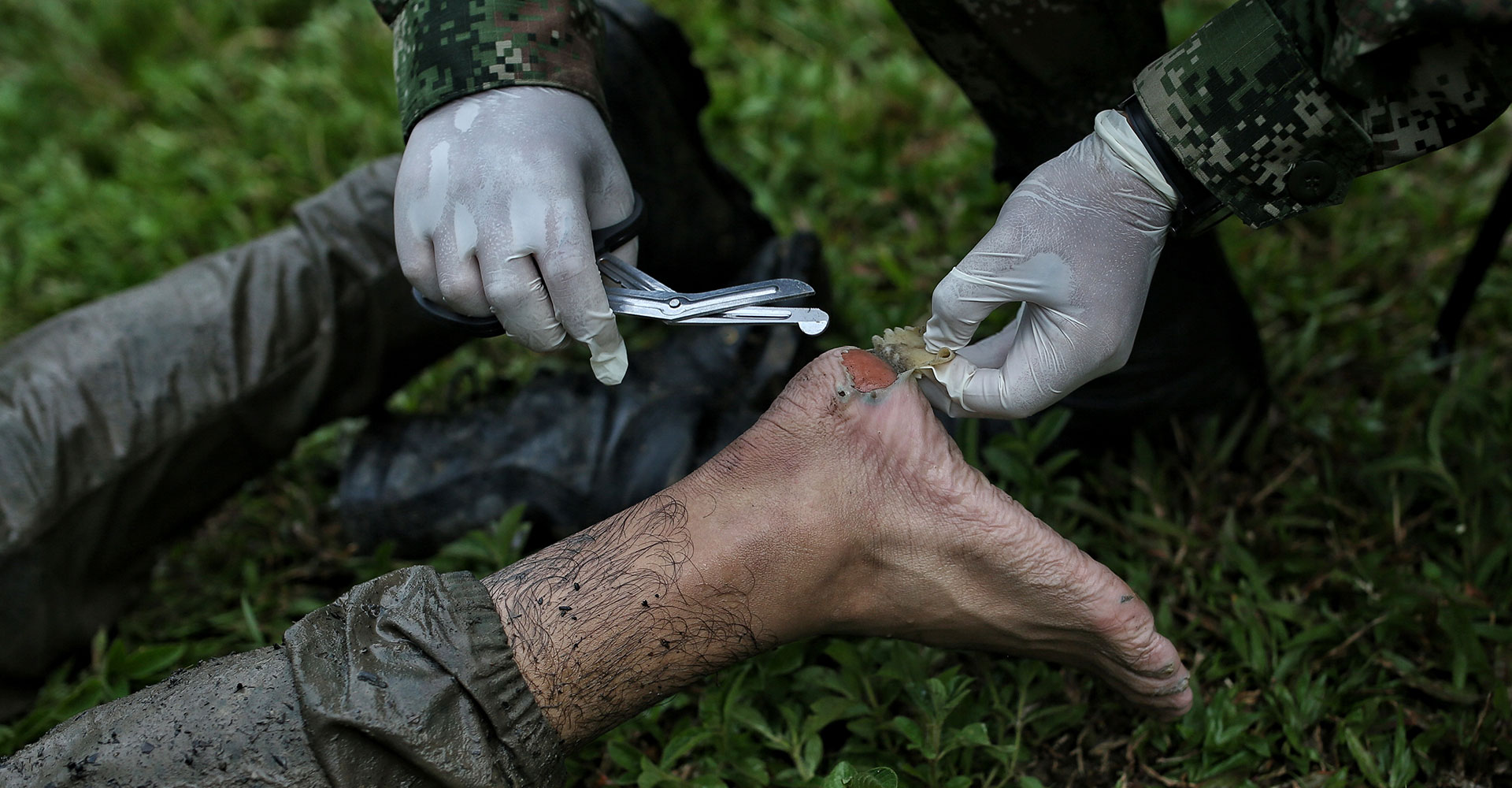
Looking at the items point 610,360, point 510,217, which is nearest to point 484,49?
point 510,217

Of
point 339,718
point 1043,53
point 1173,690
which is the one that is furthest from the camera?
point 1043,53

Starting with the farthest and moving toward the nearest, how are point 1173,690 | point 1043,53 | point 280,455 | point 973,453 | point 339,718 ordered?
point 280,455 → point 973,453 → point 1043,53 → point 1173,690 → point 339,718

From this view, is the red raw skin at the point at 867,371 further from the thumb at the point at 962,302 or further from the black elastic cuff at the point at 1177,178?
the black elastic cuff at the point at 1177,178

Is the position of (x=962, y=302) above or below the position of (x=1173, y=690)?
above

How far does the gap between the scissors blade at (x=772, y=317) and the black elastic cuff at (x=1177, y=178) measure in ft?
1.62

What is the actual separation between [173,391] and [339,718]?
A: 101 centimetres

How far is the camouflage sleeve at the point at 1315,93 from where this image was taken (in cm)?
116

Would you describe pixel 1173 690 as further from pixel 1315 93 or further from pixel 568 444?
pixel 568 444

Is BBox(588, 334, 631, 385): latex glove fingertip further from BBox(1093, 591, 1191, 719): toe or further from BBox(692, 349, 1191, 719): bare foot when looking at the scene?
BBox(1093, 591, 1191, 719): toe

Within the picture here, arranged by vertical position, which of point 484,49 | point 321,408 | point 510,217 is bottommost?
point 321,408

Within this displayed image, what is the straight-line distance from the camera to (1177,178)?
138 cm

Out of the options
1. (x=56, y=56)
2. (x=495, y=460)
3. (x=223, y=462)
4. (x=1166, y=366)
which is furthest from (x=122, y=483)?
(x=56, y=56)

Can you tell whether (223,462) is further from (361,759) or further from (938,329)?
(938,329)

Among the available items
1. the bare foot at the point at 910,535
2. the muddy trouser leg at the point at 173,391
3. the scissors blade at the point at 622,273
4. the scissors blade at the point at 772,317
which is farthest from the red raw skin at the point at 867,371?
the muddy trouser leg at the point at 173,391
